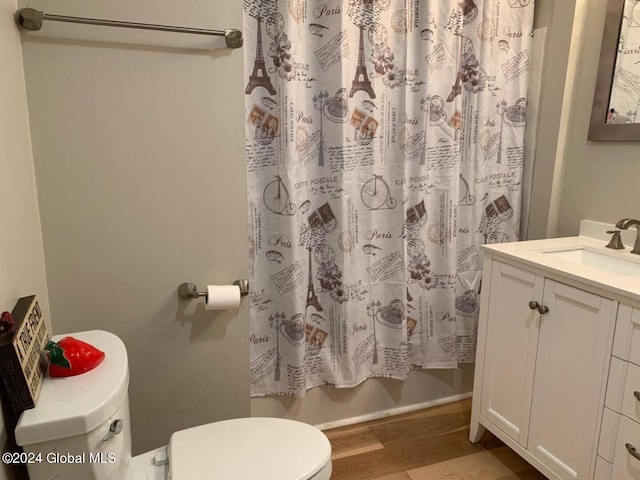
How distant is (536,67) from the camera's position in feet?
6.79

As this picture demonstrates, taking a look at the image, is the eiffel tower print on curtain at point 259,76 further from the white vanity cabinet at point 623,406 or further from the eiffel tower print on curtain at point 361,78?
the white vanity cabinet at point 623,406

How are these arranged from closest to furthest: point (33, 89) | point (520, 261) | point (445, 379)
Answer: point (33, 89) → point (520, 261) → point (445, 379)

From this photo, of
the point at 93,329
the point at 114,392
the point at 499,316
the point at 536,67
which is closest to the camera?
the point at 114,392

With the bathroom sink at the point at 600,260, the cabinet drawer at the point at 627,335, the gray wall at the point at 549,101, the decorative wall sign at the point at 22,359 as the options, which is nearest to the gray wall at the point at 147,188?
the decorative wall sign at the point at 22,359

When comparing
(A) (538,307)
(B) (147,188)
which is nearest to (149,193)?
(B) (147,188)

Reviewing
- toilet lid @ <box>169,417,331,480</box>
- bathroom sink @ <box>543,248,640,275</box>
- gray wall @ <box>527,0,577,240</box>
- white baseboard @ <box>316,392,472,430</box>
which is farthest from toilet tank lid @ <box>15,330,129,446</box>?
gray wall @ <box>527,0,577,240</box>

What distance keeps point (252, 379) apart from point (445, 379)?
995 millimetres

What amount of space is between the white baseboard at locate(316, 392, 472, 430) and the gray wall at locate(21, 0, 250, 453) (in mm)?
752

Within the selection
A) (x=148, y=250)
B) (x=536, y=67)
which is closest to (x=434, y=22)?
(x=536, y=67)

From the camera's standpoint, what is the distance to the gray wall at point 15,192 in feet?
3.22

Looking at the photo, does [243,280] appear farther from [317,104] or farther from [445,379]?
[445,379]

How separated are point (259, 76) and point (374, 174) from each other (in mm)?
597

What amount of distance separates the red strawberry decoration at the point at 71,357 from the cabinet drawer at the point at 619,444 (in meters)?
1.45

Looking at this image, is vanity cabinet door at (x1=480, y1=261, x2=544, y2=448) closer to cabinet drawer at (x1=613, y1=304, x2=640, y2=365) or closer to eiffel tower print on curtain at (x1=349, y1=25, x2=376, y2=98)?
cabinet drawer at (x1=613, y1=304, x2=640, y2=365)
